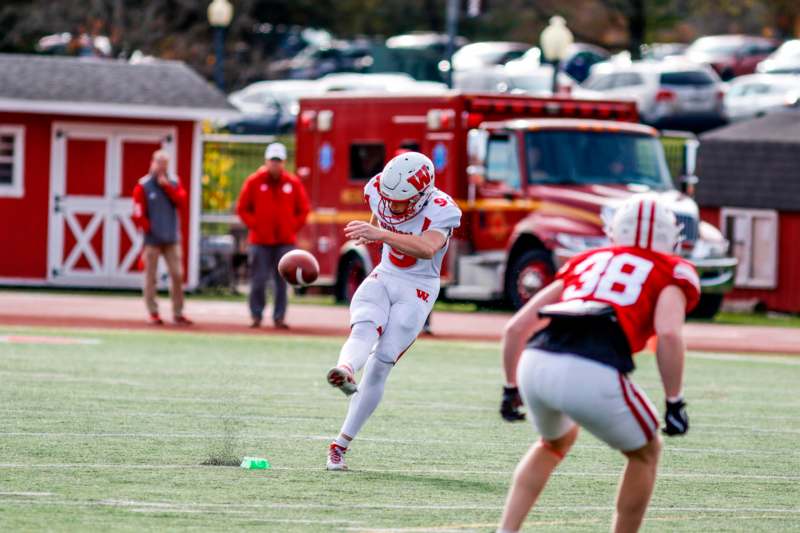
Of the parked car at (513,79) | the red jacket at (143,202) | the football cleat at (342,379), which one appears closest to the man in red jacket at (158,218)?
the red jacket at (143,202)

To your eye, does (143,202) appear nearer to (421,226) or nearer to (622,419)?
(421,226)

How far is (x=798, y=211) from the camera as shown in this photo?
82.9 feet

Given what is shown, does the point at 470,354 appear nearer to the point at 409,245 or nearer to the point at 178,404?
the point at 178,404

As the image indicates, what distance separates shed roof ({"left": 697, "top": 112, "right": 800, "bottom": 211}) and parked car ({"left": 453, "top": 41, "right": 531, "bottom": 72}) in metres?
22.4

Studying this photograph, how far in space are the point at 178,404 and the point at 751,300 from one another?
14531 mm

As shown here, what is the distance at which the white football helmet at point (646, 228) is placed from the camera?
6.99 meters

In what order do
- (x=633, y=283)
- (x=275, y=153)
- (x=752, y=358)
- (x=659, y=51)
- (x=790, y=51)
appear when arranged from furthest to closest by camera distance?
(x=659, y=51) → (x=790, y=51) → (x=275, y=153) → (x=752, y=358) → (x=633, y=283)

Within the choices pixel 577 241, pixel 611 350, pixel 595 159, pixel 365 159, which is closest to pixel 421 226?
pixel 611 350

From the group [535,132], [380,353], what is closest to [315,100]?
[535,132]

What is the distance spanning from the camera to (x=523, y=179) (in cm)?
2295

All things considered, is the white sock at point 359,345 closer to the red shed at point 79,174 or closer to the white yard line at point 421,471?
the white yard line at point 421,471

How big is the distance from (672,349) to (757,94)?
36093mm

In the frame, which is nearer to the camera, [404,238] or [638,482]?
[638,482]

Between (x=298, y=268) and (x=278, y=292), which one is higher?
(x=298, y=268)
